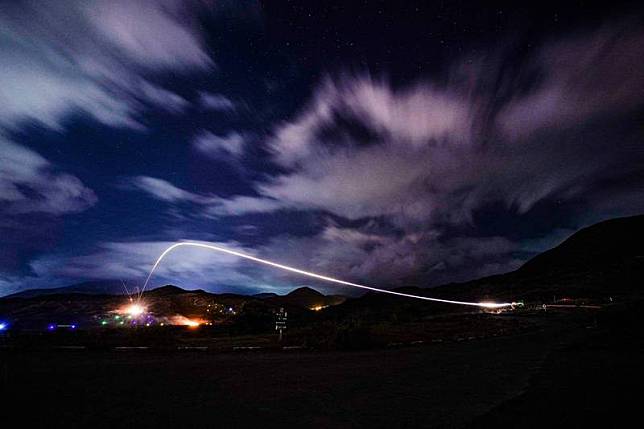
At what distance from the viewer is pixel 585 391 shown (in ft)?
33.8

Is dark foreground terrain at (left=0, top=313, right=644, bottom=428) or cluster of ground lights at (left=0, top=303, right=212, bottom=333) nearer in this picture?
dark foreground terrain at (left=0, top=313, right=644, bottom=428)

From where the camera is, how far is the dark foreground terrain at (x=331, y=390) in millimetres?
8133

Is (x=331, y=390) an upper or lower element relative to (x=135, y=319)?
lower

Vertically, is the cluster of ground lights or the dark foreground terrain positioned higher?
the cluster of ground lights

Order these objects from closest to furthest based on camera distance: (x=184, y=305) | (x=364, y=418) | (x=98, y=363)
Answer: (x=364, y=418) → (x=98, y=363) → (x=184, y=305)

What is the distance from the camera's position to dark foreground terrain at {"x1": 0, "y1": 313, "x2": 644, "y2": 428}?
26.7 ft

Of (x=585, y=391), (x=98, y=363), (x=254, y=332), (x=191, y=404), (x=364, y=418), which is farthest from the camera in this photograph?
(x=254, y=332)

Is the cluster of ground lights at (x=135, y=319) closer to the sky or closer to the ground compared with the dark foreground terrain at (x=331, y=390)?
closer to the sky

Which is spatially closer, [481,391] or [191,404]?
[191,404]

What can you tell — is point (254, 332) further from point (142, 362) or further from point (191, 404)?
point (191, 404)

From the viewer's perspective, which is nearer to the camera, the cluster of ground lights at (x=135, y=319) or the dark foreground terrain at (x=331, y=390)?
the dark foreground terrain at (x=331, y=390)

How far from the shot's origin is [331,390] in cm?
1117

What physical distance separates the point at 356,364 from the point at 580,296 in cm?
13599

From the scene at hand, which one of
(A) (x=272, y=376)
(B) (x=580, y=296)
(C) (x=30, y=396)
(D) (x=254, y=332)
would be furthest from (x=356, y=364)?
(B) (x=580, y=296)
